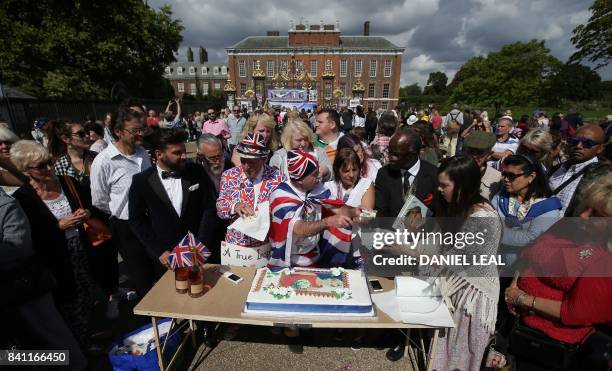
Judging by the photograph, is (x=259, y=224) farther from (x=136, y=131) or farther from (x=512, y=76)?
(x=512, y=76)

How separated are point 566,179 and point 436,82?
10708 centimetres

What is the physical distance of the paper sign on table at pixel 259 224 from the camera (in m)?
2.36

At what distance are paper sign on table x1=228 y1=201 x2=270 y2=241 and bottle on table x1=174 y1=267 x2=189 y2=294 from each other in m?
0.52

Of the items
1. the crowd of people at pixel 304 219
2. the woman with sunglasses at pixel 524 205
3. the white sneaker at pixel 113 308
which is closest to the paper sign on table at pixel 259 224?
the crowd of people at pixel 304 219

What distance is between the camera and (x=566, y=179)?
3.15m

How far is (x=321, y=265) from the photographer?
2756 mm

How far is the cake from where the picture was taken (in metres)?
2.00

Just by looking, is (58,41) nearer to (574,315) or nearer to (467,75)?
(574,315)

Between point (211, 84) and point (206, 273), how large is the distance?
73.8m

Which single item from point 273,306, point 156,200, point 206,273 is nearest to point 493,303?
point 273,306

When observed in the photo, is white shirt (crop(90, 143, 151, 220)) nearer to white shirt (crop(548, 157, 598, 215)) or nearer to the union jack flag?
the union jack flag

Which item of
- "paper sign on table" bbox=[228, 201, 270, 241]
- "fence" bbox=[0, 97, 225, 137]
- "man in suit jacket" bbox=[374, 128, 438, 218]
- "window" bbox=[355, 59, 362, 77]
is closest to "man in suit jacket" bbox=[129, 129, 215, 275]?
"paper sign on table" bbox=[228, 201, 270, 241]

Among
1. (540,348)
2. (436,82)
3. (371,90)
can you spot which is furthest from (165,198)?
(436,82)

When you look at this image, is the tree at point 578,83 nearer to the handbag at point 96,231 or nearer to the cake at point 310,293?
the cake at point 310,293
